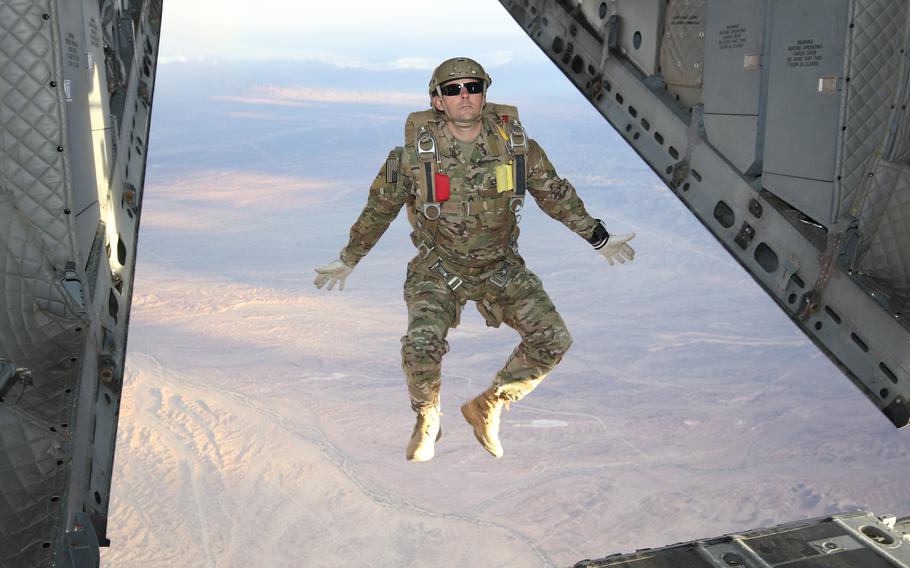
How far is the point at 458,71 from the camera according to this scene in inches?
162

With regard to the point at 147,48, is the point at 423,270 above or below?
below

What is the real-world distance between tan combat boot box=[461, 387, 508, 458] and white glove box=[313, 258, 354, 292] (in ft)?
2.97

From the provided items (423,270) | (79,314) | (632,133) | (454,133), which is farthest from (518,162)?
(632,133)

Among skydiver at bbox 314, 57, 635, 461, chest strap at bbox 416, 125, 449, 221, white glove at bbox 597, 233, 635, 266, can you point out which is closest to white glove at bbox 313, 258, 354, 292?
skydiver at bbox 314, 57, 635, 461

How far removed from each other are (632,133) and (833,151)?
2.34 m

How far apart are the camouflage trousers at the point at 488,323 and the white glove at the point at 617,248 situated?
15.3 inches

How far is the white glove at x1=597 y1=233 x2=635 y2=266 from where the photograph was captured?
15.0 feet

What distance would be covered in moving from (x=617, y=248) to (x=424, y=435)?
53.4 inches

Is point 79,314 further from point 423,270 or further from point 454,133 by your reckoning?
point 454,133

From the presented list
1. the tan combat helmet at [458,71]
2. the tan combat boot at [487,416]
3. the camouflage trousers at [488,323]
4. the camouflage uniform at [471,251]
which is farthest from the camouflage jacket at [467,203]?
the tan combat boot at [487,416]

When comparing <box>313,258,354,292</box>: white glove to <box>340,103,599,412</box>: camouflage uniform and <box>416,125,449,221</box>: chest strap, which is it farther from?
<box>416,125,449,221</box>: chest strap

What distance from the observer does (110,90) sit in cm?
597

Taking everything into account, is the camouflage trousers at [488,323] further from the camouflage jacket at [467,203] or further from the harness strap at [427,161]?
the harness strap at [427,161]

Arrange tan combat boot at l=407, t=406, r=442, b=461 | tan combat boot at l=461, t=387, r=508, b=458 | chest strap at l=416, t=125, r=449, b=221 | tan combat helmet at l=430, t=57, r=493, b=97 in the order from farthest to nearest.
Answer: tan combat boot at l=461, t=387, r=508, b=458 → tan combat boot at l=407, t=406, r=442, b=461 → chest strap at l=416, t=125, r=449, b=221 → tan combat helmet at l=430, t=57, r=493, b=97
